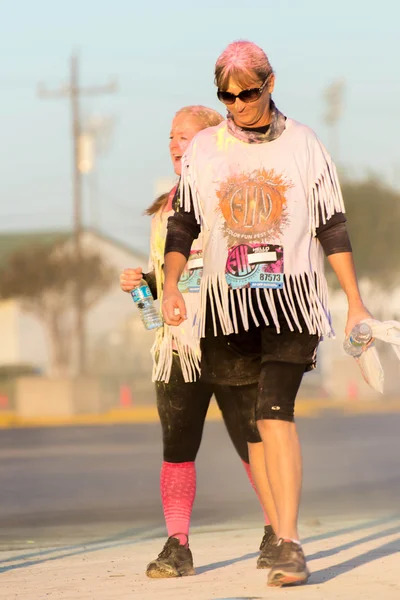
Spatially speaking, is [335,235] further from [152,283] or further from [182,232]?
[152,283]

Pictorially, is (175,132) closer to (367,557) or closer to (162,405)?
(162,405)

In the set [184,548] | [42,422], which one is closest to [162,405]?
[184,548]

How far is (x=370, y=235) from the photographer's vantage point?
55844 mm

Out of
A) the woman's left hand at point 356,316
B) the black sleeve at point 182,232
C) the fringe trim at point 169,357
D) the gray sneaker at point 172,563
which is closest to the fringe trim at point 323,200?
the woman's left hand at point 356,316

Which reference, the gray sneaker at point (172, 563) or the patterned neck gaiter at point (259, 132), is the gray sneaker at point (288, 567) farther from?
the patterned neck gaiter at point (259, 132)

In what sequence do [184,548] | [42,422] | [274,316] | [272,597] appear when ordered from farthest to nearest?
[42,422], [184,548], [274,316], [272,597]

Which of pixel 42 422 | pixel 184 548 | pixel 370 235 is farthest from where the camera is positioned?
pixel 370 235

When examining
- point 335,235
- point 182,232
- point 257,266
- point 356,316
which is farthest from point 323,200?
point 182,232

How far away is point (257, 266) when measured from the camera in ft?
16.9

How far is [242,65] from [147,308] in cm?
117

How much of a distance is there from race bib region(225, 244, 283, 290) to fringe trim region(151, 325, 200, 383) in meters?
0.71

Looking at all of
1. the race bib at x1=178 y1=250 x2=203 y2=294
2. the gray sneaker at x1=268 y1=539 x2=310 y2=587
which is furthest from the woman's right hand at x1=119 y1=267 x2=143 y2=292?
the gray sneaker at x1=268 y1=539 x2=310 y2=587

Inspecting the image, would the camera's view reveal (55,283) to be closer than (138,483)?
No

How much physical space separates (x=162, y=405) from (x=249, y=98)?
A: 140 centimetres
